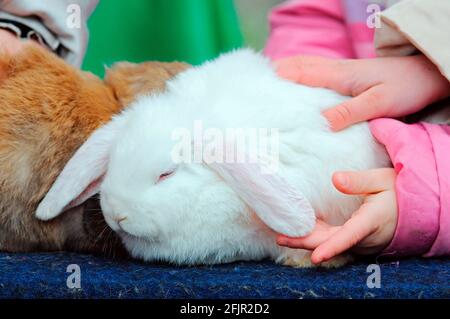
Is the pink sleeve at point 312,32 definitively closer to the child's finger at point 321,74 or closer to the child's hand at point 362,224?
the child's finger at point 321,74

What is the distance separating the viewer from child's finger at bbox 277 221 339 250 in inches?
28.6

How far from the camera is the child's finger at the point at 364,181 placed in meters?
0.74

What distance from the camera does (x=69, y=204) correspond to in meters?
0.85

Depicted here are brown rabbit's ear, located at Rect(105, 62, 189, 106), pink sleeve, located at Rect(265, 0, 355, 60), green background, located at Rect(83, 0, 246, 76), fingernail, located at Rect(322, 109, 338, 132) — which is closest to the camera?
fingernail, located at Rect(322, 109, 338, 132)

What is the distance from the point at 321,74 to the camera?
863mm

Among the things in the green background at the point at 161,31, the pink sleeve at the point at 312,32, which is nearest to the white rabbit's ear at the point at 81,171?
the pink sleeve at the point at 312,32

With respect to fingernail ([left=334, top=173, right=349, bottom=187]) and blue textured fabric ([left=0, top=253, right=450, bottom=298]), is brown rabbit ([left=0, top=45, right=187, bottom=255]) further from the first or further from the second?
fingernail ([left=334, top=173, right=349, bottom=187])

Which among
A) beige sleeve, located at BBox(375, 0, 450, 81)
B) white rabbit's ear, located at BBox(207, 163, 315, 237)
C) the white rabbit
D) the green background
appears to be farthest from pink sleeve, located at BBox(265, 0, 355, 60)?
white rabbit's ear, located at BBox(207, 163, 315, 237)

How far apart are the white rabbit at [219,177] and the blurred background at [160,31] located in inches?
26.9

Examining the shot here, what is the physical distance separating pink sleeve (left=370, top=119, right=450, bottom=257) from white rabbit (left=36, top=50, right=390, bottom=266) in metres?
0.03

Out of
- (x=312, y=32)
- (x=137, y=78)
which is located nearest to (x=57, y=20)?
(x=137, y=78)

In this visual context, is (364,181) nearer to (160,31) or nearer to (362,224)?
(362,224)
